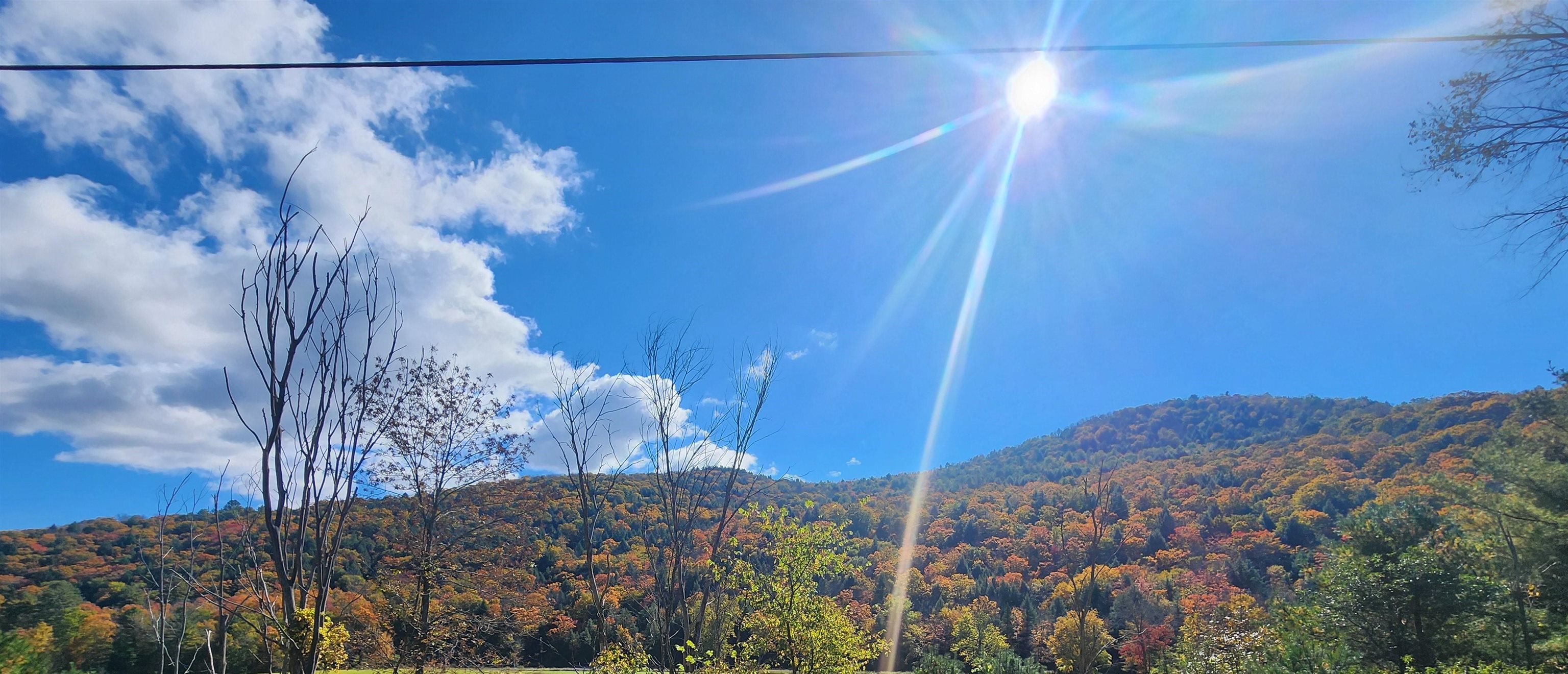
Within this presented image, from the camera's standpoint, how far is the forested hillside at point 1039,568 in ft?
36.5

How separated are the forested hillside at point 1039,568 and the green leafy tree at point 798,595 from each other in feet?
0.26

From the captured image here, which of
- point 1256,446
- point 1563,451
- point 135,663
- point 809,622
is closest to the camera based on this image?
point 809,622

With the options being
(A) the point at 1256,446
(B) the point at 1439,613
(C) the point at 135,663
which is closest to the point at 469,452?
(B) the point at 1439,613

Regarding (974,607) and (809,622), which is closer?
(809,622)

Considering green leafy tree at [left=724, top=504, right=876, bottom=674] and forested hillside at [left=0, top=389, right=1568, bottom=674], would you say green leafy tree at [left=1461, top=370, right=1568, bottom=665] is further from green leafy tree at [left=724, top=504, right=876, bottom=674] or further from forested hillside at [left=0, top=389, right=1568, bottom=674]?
green leafy tree at [left=724, top=504, right=876, bottom=674]

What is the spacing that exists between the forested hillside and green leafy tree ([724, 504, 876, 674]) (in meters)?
0.08

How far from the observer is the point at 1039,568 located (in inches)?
1905

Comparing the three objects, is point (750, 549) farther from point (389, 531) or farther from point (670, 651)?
point (389, 531)

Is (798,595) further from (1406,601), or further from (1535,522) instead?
(1535,522)

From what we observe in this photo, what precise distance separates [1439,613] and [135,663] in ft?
148

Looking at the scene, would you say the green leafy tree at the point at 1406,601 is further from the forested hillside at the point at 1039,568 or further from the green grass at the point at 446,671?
the green grass at the point at 446,671

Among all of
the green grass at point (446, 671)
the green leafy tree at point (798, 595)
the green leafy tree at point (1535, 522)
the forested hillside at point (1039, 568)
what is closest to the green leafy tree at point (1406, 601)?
the forested hillside at point (1039, 568)

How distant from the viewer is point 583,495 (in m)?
8.00

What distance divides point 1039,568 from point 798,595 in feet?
149
